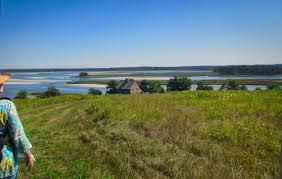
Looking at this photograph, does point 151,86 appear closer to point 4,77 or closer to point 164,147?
point 164,147

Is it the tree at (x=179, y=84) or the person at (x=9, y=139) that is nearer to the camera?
the person at (x=9, y=139)

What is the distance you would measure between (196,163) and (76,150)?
334 cm

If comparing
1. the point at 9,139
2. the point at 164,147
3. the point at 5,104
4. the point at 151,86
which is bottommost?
the point at 151,86

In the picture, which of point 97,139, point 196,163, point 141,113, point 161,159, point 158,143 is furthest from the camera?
point 141,113

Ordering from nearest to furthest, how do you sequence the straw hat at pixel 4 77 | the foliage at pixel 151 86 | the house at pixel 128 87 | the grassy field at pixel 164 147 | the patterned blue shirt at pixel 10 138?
the patterned blue shirt at pixel 10 138
the straw hat at pixel 4 77
the grassy field at pixel 164 147
the house at pixel 128 87
the foliage at pixel 151 86

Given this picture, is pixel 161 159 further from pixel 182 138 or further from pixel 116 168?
pixel 182 138

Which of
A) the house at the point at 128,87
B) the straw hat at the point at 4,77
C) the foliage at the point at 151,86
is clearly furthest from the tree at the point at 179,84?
the straw hat at the point at 4,77

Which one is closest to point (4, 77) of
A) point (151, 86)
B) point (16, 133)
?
point (16, 133)

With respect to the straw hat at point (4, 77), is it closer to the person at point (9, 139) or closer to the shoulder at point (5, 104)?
the person at point (9, 139)

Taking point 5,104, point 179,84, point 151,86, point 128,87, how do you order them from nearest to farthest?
1. point 5,104
2. point 128,87
3. point 179,84
4. point 151,86

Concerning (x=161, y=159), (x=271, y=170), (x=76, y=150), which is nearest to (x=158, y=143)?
(x=161, y=159)

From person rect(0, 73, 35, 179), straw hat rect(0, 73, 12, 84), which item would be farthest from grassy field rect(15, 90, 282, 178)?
straw hat rect(0, 73, 12, 84)

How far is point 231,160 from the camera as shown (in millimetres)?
Result: 5844

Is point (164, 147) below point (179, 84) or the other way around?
the other way around
